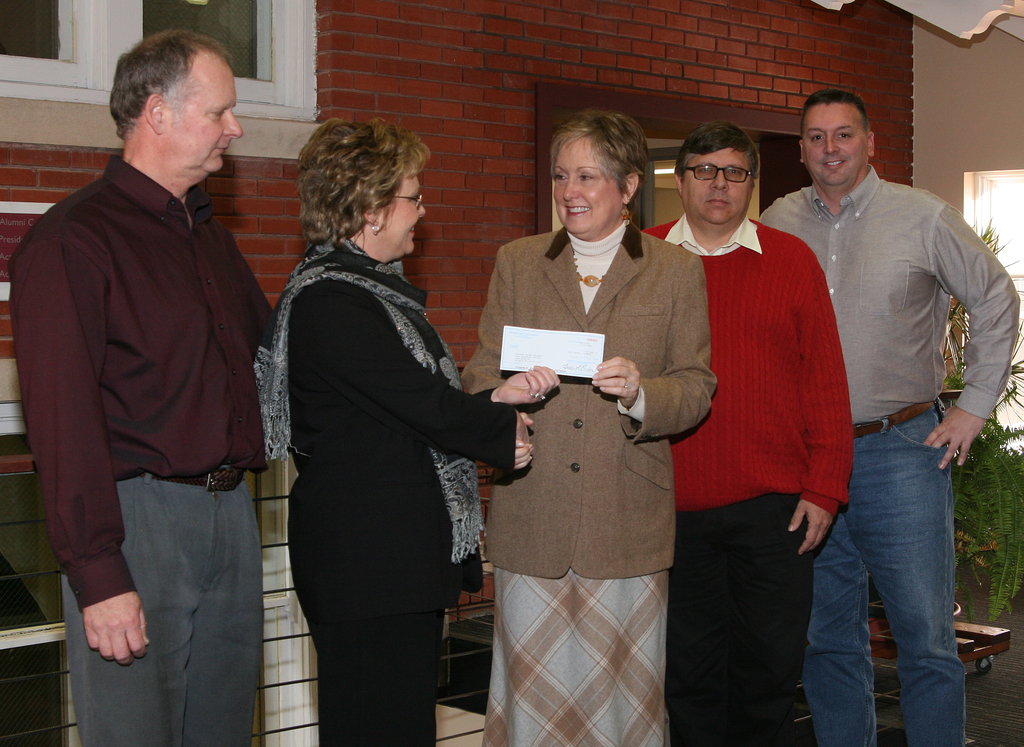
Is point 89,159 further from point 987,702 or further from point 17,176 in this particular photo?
point 987,702

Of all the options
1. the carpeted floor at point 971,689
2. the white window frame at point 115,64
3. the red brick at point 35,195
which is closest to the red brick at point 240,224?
the white window frame at point 115,64

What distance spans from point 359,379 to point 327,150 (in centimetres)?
51

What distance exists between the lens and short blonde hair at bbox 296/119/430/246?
2.03 metres

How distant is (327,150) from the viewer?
2031 mm

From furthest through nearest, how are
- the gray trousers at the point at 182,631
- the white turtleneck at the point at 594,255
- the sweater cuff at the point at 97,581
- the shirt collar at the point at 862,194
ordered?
the shirt collar at the point at 862,194, the white turtleneck at the point at 594,255, the gray trousers at the point at 182,631, the sweater cuff at the point at 97,581

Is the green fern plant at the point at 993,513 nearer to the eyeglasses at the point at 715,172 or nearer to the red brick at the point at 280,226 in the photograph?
the eyeglasses at the point at 715,172

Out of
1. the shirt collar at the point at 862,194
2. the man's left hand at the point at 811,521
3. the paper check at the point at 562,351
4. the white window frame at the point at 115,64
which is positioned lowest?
the man's left hand at the point at 811,521

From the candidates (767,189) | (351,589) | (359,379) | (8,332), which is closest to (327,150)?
(359,379)

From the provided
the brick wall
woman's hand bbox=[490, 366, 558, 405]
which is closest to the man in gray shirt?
woman's hand bbox=[490, 366, 558, 405]

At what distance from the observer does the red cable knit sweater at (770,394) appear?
247cm

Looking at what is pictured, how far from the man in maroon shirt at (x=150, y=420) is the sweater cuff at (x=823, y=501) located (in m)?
1.39

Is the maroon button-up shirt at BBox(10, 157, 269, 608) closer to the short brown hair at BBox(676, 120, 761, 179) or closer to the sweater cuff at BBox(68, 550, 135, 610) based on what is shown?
the sweater cuff at BBox(68, 550, 135, 610)

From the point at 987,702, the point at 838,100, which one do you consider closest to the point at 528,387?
the point at 838,100

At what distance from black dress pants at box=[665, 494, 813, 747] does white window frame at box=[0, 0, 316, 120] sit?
9.85ft
